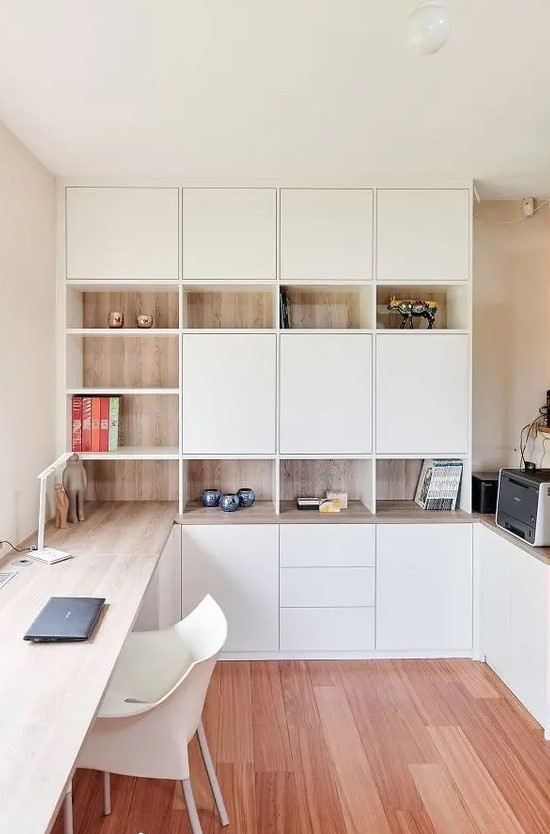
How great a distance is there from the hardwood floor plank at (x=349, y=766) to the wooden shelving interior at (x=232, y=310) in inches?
76.9

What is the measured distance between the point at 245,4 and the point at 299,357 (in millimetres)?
1611

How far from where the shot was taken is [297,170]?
285cm

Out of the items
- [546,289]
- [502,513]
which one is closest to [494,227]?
[546,289]

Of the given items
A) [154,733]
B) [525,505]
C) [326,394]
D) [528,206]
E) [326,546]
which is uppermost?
[528,206]

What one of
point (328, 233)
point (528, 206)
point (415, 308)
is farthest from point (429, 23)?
point (528, 206)

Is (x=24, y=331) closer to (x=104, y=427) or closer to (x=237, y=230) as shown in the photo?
(x=104, y=427)

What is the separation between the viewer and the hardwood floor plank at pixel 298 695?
8.06 feet

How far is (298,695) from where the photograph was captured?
8.70 feet

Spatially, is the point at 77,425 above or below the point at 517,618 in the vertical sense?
above

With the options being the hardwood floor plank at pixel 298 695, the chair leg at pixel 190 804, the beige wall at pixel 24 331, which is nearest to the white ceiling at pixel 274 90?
the beige wall at pixel 24 331

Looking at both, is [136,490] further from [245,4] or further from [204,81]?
[245,4]

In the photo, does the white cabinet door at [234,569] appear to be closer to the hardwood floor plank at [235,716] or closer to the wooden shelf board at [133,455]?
the hardwood floor plank at [235,716]

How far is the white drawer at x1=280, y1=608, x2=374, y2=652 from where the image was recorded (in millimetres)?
2955

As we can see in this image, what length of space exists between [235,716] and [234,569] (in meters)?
0.69
